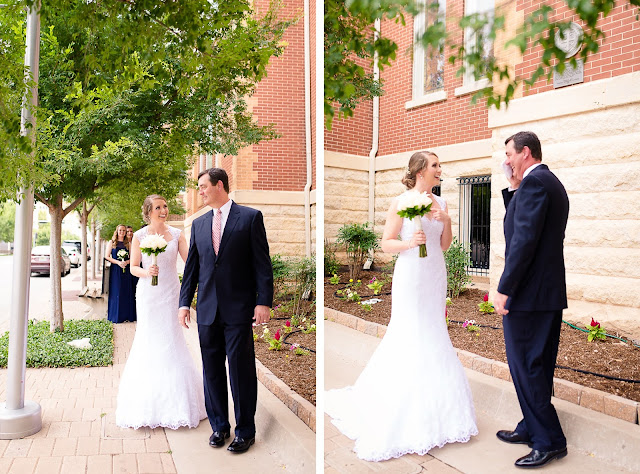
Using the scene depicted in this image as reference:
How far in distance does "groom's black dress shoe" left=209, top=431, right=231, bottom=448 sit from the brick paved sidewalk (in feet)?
0.75

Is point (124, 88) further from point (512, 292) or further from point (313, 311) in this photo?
point (512, 292)

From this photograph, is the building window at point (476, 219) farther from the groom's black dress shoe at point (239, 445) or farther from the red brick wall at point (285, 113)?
the groom's black dress shoe at point (239, 445)

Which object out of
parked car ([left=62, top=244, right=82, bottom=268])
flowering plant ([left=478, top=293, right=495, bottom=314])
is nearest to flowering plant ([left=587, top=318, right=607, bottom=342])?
flowering plant ([left=478, top=293, right=495, bottom=314])

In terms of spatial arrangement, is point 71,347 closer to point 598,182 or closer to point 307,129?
point 307,129

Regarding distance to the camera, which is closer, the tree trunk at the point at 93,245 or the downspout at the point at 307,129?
the downspout at the point at 307,129

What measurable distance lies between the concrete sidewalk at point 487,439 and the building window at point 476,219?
1.57ft

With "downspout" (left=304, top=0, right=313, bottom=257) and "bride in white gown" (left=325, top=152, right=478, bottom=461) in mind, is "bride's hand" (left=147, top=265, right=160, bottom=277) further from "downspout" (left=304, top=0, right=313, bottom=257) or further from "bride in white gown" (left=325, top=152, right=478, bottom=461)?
"bride in white gown" (left=325, top=152, right=478, bottom=461)

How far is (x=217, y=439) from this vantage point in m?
2.75

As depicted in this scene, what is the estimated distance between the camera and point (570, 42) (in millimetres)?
1617

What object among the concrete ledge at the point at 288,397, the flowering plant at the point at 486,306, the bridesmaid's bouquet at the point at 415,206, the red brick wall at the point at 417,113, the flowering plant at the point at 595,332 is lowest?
the concrete ledge at the point at 288,397

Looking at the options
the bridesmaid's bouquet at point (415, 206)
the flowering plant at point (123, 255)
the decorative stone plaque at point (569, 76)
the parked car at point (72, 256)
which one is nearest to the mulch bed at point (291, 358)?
the flowering plant at point (123, 255)

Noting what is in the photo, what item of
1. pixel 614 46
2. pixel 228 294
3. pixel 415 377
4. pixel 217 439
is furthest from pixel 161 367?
pixel 614 46

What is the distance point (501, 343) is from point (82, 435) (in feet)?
7.46

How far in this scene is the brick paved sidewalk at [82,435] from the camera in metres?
2.59
